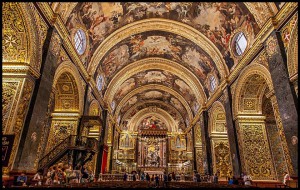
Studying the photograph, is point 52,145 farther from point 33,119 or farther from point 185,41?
point 185,41

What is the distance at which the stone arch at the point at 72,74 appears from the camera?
9472 millimetres

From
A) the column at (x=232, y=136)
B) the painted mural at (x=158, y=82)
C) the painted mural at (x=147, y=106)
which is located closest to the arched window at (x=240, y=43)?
the column at (x=232, y=136)

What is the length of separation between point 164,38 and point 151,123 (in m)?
16.6

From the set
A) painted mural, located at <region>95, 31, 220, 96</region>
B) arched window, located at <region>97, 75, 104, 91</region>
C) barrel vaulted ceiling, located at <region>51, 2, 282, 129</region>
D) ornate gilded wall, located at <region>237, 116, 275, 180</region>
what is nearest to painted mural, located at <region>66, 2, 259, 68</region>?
barrel vaulted ceiling, located at <region>51, 2, 282, 129</region>

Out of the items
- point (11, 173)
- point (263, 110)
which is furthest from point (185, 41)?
point (11, 173)

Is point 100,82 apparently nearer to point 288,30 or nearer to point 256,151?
point 256,151

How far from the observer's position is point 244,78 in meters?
11.4

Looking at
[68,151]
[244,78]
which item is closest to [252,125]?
[244,78]

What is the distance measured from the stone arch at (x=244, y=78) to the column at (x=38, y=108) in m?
9.69

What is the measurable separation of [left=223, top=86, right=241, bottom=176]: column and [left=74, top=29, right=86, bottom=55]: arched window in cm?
962

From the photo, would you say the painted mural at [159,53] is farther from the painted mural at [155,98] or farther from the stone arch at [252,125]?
the painted mural at [155,98]

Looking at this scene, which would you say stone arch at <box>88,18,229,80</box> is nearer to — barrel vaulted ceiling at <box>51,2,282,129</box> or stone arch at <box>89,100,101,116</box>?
barrel vaulted ceiling at <box>51,2,282,129</box>

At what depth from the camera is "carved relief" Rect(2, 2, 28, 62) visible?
708 centimetres

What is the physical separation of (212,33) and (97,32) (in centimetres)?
775
